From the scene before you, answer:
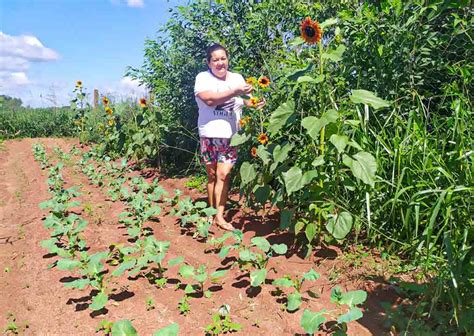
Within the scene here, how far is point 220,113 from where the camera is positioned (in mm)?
3379

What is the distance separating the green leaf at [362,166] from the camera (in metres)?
2.41

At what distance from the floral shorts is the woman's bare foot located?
17.5 inches

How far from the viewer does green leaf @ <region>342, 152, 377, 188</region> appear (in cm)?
241

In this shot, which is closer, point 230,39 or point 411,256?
point 411,256

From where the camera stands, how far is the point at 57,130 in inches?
525

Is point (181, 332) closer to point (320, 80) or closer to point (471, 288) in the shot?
point (471, 288)

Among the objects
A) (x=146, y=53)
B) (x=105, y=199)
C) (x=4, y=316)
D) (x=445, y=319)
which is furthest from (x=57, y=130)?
(x=445, y=319)

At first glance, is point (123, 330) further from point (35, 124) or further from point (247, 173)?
point (35, 124)

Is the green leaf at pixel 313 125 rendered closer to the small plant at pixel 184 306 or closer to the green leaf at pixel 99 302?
the small plant at pixel 184 306

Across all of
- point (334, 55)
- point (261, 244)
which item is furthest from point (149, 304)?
point (334, 55)

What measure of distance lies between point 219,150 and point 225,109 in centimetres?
32

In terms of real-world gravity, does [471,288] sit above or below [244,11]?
below

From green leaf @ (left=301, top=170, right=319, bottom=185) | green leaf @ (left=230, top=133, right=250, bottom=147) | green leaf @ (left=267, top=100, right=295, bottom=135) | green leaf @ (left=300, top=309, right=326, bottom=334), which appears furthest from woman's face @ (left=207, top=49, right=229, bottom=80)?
green leaf @ (left=300, top=309, right=326, bottom=334)

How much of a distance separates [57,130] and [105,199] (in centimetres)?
982
